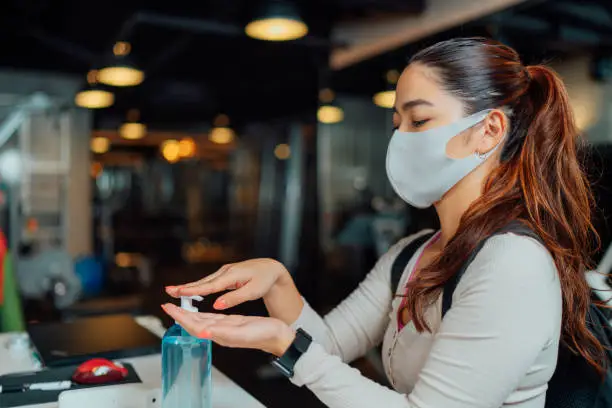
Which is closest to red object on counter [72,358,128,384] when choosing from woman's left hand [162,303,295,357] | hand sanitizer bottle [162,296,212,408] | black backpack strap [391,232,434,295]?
hand sanitizer bottle [162,296,212,408]

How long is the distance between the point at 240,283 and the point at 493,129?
1.98ft

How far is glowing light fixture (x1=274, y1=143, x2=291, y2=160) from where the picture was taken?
6.40 meters

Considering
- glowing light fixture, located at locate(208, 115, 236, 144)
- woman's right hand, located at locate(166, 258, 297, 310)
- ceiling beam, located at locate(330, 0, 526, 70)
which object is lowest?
woman's right hand, located at locate(166, 258, 297, 310)

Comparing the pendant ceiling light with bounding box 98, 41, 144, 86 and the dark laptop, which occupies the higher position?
the pendant ceiling light with bounding box 98, 41, 144, 86

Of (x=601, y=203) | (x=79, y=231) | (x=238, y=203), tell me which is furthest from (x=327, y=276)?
(x=601, y=203)

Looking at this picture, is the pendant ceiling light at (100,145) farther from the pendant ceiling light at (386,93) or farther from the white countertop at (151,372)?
the white countertop at (151,372)

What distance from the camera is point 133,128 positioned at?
6.75 meters

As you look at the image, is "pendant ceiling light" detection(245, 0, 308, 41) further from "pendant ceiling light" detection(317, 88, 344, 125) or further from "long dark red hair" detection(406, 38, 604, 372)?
"long dark red hair" detection(406, 38, 604, 372)

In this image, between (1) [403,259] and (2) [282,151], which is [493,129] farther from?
(2) [282,151]

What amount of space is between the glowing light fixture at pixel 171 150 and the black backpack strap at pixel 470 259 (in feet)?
19.5

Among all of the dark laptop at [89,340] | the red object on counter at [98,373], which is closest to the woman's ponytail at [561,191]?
the red object on counter at [98,373]

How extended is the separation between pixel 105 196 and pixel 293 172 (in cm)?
210

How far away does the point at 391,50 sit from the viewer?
16.1 ft

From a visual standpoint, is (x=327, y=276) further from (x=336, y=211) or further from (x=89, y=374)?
(x=89, y=374)
